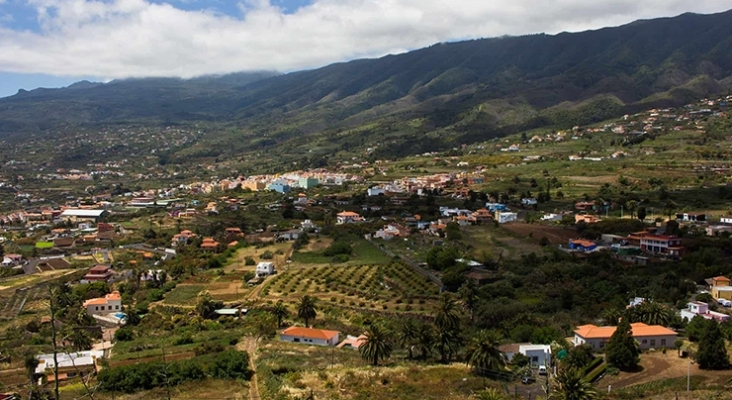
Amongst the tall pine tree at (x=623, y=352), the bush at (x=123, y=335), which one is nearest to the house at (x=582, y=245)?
the tall pine tree at (x=623, y=352)

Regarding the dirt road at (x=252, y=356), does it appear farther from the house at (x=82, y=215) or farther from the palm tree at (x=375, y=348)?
the house at (x=82, y=215)

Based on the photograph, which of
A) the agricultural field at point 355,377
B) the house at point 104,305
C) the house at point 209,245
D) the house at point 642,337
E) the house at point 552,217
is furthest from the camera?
the house at point 552,217

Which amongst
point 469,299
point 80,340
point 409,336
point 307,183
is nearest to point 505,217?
point 469,299

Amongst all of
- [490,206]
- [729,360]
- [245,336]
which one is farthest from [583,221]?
[245,336]

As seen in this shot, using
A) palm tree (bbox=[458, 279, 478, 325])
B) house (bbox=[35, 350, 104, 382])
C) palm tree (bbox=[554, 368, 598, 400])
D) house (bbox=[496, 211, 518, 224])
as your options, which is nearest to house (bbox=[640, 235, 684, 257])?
house (bbox=[496, 211, 518, 224])

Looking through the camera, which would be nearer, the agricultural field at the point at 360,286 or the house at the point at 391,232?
the agricultural field at the point at 360,286

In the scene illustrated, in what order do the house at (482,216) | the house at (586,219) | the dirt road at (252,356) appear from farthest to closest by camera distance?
the house at (482,216) → the house at (586,219) → the dirt road at (252,356)

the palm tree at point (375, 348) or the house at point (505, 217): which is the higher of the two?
the palm tree at point (375, 348)

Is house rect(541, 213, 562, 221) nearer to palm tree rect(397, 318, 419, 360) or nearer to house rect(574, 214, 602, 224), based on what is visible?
house rect(574, 214, 602, 224)
